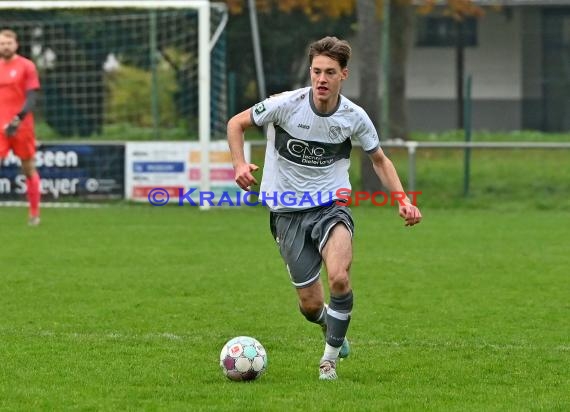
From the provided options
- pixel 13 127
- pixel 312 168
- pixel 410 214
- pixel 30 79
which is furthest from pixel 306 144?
pixel 30 79

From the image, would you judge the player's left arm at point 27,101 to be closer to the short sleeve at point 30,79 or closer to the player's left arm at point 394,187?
the short sleeve at point 30,79

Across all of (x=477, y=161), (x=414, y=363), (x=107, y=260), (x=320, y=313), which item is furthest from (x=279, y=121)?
(x=477, y=161)

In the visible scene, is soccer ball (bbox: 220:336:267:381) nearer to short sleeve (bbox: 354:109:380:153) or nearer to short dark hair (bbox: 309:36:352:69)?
short sleeve (bbox: 354:109:380:153)

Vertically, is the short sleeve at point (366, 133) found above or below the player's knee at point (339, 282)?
above

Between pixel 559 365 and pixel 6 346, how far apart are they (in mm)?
3315

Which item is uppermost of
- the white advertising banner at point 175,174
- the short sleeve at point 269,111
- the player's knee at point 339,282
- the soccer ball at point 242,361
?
the short sleeve at point 269,111

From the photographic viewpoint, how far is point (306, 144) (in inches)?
276

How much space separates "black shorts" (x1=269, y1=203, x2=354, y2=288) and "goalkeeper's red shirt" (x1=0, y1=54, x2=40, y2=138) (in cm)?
871

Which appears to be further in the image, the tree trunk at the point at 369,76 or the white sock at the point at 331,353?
the tree trunk at the point at 369,76

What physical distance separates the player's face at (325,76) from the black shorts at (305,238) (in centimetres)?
65

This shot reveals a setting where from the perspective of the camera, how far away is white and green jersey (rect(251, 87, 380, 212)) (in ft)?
22.9

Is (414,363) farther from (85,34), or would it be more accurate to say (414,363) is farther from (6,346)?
(85,34)

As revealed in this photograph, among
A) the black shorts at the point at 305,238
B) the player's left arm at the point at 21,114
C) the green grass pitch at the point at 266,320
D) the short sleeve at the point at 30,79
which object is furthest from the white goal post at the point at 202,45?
the black shorts at the point at 305,238

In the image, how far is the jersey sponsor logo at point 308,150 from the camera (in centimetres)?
701
